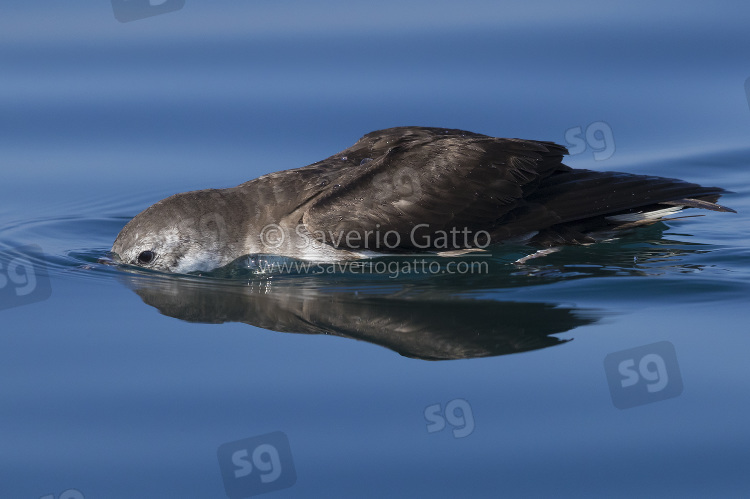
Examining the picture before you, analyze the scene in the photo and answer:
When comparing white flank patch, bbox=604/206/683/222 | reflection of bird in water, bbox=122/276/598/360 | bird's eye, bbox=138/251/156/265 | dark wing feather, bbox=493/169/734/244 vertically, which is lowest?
reflection of bird in water, bbox=122/276/598/360

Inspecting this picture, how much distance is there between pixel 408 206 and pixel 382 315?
1.02 m

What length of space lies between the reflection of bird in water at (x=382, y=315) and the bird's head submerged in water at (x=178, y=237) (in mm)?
332

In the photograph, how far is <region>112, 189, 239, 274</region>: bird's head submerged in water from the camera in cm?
743

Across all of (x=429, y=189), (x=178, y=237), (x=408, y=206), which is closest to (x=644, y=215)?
(x=429, y=189)

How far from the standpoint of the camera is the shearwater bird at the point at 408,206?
6.97 m

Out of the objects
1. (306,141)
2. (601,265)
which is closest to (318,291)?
(601,265)

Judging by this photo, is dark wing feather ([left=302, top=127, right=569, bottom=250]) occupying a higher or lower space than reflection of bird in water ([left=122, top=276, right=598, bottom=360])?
higher

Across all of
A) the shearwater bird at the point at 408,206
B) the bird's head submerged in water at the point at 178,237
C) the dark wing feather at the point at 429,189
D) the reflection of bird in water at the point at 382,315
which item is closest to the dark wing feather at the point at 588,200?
the shearwater bird at the point at 408,206

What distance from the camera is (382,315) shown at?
6.21 meters

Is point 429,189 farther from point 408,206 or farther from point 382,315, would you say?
point 382,315

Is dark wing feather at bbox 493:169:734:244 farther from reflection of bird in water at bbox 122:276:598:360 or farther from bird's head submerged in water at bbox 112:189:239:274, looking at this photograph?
bird's head submerged in water at bbox 112:189:239:274

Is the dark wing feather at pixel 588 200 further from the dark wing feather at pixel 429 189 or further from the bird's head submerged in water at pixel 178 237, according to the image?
the bird's head submerged in water at pixel 178 237

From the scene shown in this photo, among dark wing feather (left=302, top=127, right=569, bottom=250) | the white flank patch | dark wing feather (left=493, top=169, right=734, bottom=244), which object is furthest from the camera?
the white flank patch

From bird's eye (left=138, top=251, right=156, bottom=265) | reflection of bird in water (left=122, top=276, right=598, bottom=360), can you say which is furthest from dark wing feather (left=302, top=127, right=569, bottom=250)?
bird's eye (left=138, top=251, right=156, bottom=265)
